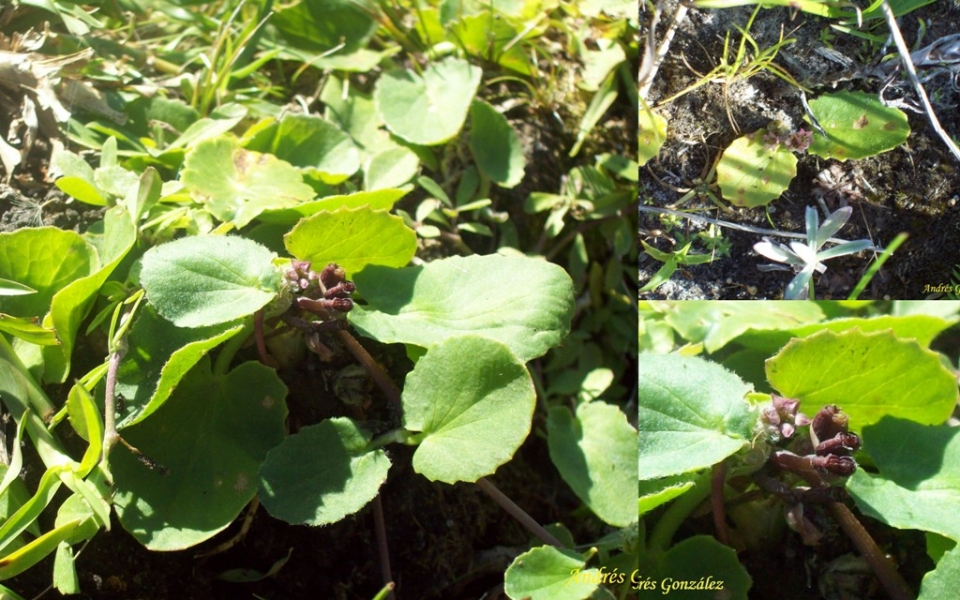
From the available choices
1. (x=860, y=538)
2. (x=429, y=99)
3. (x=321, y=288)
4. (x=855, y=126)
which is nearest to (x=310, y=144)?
(x=429, y=99)

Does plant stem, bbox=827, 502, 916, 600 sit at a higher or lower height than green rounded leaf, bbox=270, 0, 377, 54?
lower

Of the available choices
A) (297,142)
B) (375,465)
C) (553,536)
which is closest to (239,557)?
(375,465)

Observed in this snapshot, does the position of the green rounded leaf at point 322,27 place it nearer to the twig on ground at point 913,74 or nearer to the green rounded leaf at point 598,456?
the green rounded leaf at point 598,456

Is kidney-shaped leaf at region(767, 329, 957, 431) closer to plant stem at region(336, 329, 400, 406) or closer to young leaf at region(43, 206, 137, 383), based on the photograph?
plant stem at region(336, 329, 400, 406)

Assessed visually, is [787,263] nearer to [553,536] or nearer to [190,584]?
[553,536]

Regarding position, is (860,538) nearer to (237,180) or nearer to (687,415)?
(687,415)

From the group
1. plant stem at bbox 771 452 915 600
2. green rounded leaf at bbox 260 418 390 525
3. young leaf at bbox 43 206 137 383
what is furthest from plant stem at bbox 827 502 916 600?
young leaf at bbox 43 206 137 383

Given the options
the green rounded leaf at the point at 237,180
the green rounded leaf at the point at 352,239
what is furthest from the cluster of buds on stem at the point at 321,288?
the green rounded leaf at the point at 237,180
